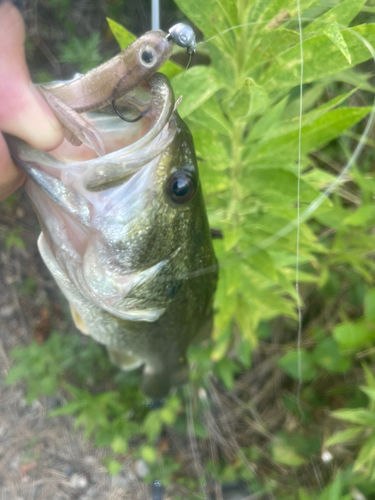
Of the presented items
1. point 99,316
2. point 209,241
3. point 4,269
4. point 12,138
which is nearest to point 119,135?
point 12,138

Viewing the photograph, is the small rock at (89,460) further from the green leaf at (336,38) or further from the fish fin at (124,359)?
the green leaf at (336,38)

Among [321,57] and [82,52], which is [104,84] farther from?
[82,52]

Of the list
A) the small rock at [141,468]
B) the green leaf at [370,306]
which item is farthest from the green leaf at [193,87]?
the small rock at [141,468]

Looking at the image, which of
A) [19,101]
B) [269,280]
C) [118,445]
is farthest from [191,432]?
[19,101]

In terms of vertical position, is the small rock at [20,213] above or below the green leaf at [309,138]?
below

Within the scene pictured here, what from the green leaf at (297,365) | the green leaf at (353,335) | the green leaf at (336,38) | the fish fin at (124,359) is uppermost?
the green leaf at (336,38)

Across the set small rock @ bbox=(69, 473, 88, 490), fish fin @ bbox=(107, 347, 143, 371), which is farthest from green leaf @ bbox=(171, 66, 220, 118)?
small rock @ bbox=(69, 473, 88, 490)

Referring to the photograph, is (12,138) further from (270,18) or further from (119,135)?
(270,18)
